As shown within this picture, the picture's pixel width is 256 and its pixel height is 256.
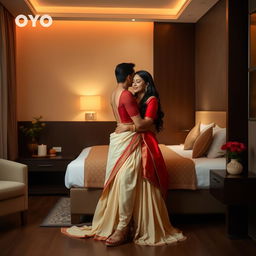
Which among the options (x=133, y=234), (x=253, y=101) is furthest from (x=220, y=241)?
(x=253, y=101)

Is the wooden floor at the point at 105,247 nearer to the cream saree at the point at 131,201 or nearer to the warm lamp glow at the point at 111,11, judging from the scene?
the cream saree at the point at 131,201

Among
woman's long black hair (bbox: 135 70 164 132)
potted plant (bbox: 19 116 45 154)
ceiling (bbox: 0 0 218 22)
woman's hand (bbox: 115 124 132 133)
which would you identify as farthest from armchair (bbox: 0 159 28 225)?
ceiling (bbox: 0 0 218 22)

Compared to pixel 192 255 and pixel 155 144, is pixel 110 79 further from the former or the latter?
pixel 192 255

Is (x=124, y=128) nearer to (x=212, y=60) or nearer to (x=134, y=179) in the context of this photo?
(x=134, y=179)

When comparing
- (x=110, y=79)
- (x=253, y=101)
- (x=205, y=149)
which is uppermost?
(x=110, y=79)

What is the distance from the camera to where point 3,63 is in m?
5.34

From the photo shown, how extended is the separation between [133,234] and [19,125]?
3375mm

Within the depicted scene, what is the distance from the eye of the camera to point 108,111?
6.47m

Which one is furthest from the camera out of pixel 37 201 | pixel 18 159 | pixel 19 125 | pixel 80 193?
pixel 19 125

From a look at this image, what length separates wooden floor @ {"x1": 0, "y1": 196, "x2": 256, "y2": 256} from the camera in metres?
3.26

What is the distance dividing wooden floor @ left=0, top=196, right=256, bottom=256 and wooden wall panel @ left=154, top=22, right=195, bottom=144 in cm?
249

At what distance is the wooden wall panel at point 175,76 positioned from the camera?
6438 millimetres

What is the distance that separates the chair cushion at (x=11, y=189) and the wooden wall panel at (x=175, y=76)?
2869 mm

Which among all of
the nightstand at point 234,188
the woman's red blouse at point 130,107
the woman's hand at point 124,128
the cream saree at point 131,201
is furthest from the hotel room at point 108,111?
the woman's red blouse at point 130,107
